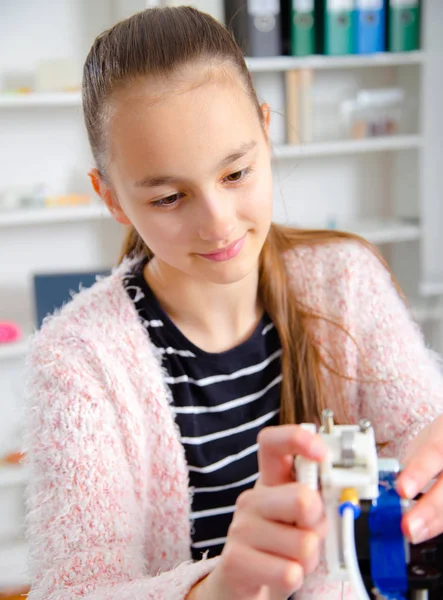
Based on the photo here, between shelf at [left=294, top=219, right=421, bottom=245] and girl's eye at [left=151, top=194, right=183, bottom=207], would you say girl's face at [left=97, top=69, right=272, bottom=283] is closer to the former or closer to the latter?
girl's eye at [left=151, top=194, right=183, bottom=207]

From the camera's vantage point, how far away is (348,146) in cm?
238

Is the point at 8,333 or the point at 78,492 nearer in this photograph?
the point at 78,492

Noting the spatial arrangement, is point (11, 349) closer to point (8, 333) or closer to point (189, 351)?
point (8, 333)

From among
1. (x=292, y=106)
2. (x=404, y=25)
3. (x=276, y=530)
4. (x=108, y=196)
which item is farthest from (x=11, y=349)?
(x=276, y=530)

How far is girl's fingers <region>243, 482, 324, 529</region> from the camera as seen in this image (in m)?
0.57

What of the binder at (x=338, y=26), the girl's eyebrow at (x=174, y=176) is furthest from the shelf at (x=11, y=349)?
the girl's eyebrow at (x=174, y=176)

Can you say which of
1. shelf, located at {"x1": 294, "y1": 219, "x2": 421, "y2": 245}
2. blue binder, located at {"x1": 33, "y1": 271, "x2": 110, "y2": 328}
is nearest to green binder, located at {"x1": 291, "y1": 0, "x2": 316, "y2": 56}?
shelf, located at {"x1": 294, "y1": 219, "x2": 421, "y2": 245}

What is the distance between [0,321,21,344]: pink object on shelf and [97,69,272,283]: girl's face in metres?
1.45

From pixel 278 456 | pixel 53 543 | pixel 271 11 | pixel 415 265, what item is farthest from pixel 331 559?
pixel 415 265

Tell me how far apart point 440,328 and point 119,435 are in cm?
190

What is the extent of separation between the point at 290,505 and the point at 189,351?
49 cm

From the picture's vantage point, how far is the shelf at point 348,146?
2322mm

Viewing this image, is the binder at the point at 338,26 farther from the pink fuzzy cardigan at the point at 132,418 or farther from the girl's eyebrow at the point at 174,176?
the girl's eyebrow at the point at 174,176

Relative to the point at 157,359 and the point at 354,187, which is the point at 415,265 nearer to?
the point at 354,187
